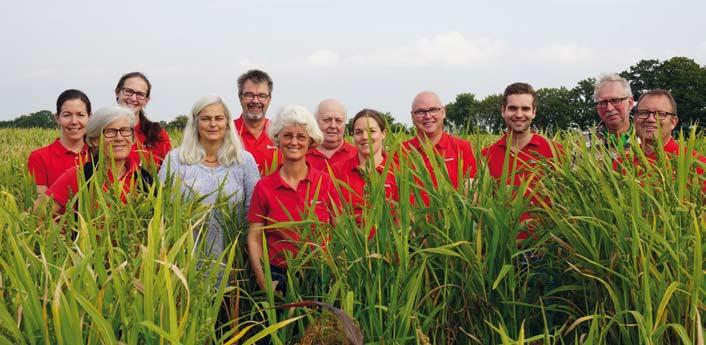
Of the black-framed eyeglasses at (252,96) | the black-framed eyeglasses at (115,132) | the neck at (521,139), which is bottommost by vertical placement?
the neck at (521,139)

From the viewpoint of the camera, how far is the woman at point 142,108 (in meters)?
4.94

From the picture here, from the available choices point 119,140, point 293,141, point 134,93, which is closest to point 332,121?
point 293,141

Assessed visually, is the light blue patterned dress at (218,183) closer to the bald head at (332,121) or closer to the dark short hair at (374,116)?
the dark short hair at (374,116)

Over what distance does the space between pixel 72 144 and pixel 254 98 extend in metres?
1.48

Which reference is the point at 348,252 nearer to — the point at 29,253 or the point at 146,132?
the point at 29,253

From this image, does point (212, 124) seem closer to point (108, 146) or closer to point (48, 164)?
point (108, 146)

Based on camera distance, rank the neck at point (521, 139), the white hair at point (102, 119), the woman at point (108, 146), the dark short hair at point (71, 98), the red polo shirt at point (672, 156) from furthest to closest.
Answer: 1. the dark short hair at point (71, 98)
2. the neck at point (521, 139)
3. the white hair at point (102, 119)
4. the woman at point (108, 146)
5. the red polo shirt at point (672, 156)

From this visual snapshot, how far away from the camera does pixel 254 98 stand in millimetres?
5477

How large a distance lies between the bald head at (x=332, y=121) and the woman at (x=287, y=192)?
1.32 m

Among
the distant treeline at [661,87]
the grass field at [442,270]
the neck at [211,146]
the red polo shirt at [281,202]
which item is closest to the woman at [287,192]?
the red polo shirt at [281,202]

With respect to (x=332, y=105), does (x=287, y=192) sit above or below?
below

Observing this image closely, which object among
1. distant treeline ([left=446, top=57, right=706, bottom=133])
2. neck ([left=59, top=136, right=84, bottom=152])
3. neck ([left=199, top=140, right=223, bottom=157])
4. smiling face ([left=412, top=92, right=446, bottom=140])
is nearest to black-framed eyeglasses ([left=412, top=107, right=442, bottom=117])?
smiling face ([left=412, top=92, right=446, bottom=140])

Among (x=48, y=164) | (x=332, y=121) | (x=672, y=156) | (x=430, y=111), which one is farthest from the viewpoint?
(x=332, y=121)

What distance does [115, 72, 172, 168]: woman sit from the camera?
494 cm
